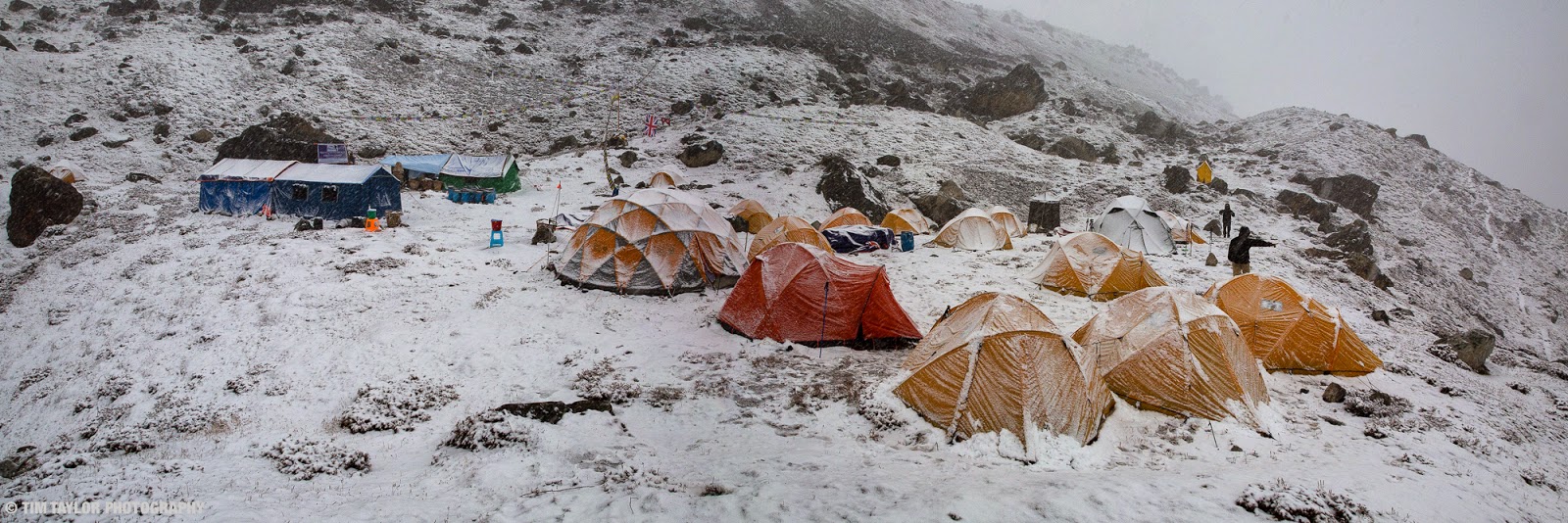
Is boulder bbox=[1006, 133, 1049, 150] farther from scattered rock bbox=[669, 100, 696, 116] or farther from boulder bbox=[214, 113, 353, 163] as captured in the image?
boulder bbox=[214, 113, 353, 163]

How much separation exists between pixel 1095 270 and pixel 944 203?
11762 millimetres

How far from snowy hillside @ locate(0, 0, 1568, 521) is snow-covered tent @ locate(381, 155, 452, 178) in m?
3.43

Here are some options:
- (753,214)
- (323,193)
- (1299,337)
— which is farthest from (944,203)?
(323,193)

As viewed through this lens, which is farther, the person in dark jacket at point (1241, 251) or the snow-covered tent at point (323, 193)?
the snow-covered tent at point (323, 193)

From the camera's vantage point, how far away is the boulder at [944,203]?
25.2 m

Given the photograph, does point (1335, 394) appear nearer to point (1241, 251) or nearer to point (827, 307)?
point (1241, 251)

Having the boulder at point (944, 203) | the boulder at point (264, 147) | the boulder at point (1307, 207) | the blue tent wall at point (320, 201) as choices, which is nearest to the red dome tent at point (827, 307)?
the boulder at point (944, 203)

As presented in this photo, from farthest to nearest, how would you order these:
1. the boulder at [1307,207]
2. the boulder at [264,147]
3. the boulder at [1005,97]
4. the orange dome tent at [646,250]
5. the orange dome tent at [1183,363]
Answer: the boulder at [1005,97] → the boulder at [1307,207] → the boulder at [264,147] → the orange dome tent at [646,250] → the orange dome tent at [1183,363]

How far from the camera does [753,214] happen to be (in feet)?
71.7

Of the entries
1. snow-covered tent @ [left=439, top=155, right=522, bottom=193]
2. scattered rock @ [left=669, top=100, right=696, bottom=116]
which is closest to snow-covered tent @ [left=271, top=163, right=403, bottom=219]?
snow-covered tent @ [left=439, top=155, right=522, bottom=193]

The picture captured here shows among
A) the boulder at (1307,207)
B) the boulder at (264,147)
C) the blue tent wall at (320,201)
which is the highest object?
the boulder at (1307,207)

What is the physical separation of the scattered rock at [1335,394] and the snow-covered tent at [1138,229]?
1198 cm

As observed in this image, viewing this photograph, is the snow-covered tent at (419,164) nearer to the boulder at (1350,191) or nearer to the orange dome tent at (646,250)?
the orange dome tent at (646,250)

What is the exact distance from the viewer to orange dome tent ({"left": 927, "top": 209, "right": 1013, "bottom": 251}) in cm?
1980
